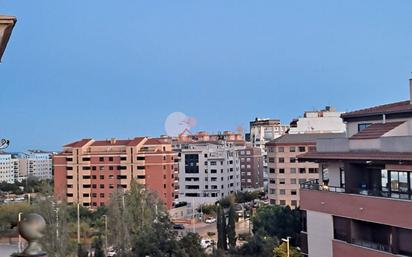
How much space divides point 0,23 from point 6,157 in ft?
243

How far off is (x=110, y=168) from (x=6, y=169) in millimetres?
42530

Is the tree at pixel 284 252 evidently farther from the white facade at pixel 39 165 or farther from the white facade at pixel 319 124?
the white facade at pixel 39 165

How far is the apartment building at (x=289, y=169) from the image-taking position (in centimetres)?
2856

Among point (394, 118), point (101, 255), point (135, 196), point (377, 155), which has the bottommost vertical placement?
point (101, 255)

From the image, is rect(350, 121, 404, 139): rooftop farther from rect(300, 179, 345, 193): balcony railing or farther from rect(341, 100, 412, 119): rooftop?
rect(300, 179, 345, 193): balcony railing

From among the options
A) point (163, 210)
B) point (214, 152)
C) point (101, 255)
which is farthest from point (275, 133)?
point (101, 255)

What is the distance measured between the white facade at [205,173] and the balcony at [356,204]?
28300 mm

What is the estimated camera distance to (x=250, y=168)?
47.4 meters

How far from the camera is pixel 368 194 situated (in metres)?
10.1

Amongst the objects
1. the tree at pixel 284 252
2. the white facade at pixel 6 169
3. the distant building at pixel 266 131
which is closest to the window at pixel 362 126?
the tree at pixel 284 252

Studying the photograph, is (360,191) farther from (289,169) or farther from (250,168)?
(250,168)

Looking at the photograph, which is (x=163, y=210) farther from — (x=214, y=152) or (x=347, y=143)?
(x=214, y=152)

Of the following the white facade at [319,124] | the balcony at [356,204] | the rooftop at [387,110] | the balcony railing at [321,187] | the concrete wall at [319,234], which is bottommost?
the concrete wall at [319,234]

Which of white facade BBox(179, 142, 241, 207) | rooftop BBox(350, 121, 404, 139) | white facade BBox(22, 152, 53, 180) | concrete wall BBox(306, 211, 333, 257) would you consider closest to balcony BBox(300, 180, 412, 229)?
concrete wall BBox(306, 211, 333, 257)
